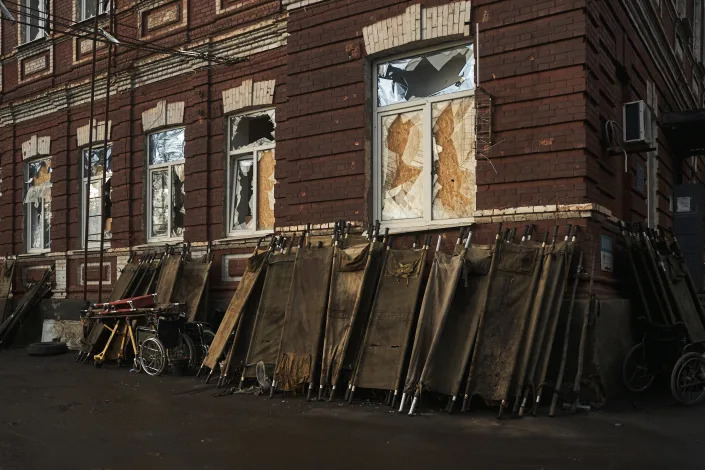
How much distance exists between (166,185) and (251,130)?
7.52ft

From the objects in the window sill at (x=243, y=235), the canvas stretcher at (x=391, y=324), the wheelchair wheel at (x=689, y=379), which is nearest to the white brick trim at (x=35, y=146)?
the window sill at (x=243, y=235)

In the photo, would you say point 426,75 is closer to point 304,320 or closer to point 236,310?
point 304,320

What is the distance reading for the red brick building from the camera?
776 cm

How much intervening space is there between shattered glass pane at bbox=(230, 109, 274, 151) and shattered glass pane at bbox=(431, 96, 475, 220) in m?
3.30

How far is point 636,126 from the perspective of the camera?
8.52 m

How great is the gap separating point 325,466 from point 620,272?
16.0 ft

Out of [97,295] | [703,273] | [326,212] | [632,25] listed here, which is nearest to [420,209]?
[326,212]

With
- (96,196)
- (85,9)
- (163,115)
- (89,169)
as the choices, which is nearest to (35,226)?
(96,196)

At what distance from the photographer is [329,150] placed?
9430 millimetres

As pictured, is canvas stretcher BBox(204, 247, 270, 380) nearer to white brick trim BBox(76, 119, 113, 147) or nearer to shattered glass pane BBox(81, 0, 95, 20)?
white brick trim BBox(76, 119, 113, 147)

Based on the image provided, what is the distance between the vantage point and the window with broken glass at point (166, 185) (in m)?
12.5

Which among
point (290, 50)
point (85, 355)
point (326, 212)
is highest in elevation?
point (290, 50)

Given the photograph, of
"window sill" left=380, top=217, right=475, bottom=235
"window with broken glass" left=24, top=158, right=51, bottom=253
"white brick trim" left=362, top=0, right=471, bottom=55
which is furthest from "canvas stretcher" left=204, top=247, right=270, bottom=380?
"window with broken glass" left=24, top=158, right=51, bottom=253

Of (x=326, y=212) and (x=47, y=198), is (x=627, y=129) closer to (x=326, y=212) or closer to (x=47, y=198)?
(x=326, y=212)
